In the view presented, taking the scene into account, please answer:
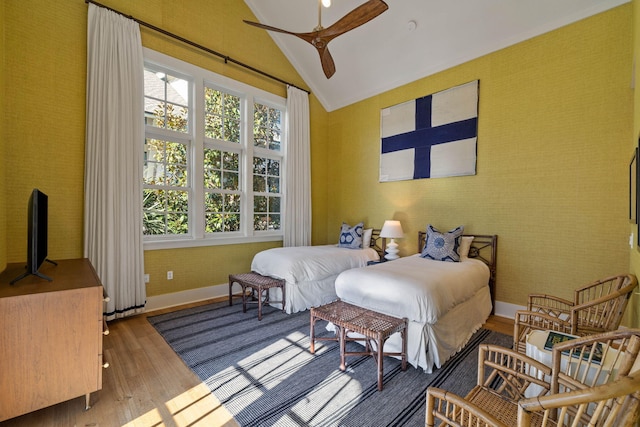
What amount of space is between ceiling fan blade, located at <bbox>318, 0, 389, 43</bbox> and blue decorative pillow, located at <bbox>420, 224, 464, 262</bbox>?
8.18 ft

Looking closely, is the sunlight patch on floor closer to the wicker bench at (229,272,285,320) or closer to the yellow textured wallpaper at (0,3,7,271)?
the wicker bench at (229,272,285,320)

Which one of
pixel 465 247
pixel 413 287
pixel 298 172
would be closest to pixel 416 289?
pixel 413 287

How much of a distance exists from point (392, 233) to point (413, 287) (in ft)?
6.04

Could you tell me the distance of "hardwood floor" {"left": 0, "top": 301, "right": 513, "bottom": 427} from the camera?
1.70 meters

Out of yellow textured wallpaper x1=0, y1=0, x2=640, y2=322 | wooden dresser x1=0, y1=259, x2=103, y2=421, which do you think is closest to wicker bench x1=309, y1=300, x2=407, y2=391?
wooden dresser x1=0, y1=259, x2=103, y2=421

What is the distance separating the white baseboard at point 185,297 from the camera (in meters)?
3.56

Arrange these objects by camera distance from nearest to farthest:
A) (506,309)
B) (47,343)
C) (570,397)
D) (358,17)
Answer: (570,397) → (47,343) → (358,17) → (506,309)

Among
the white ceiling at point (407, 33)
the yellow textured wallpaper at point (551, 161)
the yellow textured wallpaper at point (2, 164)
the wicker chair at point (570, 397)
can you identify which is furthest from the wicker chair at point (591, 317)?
the yellow textured wallpaper at point (2, 164)

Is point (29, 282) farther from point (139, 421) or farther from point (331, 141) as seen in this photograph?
point (331, 141)

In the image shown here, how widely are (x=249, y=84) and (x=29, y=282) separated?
3684 millimetres

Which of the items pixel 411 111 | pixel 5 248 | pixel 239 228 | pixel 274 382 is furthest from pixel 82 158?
pixel 411 111

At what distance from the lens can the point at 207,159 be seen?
411 centimetres

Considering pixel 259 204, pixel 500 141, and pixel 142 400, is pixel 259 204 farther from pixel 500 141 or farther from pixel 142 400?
pixel 500 141

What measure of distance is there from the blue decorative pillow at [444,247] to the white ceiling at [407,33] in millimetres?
2380
